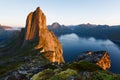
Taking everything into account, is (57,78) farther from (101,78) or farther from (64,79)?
(101,78)

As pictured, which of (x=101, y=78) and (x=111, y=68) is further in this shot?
(x=111, y=68)

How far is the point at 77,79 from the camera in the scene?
16.3m

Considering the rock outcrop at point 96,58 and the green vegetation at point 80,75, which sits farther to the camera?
the rock outcrop at point 96,58

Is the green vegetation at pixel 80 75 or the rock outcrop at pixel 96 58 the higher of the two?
the green vegetation at pixel 80 75

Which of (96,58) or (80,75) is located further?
(96,58)

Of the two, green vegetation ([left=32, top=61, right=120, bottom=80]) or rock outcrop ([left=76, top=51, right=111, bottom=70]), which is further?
rock outcrop ([left=76, top=51, right=111, bottom=70])

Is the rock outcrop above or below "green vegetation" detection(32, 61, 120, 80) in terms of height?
below

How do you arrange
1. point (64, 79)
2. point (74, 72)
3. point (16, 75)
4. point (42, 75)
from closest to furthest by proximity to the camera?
1. point (64, 79)
2. point (74, 72)
3. point (42, 75)
4. point (16, 75)

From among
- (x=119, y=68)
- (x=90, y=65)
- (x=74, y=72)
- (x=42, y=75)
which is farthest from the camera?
(x=119, y=68)

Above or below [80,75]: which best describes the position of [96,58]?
below

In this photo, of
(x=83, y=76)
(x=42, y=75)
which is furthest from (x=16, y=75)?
(x=83, y=76)

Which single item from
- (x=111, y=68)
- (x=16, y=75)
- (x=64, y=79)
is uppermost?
(x=64, y=79)

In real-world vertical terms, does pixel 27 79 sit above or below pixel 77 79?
below

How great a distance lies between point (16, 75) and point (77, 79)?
9.66 m
